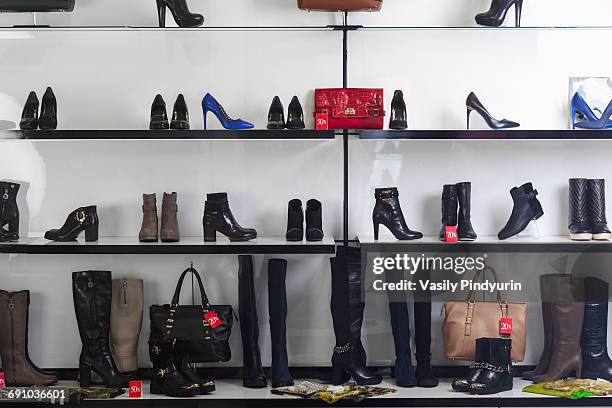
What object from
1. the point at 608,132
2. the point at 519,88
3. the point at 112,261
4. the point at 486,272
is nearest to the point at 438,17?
the point at 519,88

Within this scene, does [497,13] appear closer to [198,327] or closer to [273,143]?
[273,143]

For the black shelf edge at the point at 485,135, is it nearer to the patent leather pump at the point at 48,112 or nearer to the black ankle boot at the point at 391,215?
the black ankle boot at the point at 391,215

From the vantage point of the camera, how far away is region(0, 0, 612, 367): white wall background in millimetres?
4293

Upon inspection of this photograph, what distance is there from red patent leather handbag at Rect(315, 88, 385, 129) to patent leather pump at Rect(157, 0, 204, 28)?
2.61 ft

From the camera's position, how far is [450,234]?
13.6ft

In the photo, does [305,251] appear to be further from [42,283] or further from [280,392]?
[42,283]

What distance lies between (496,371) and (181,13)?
Answer: 2.42m

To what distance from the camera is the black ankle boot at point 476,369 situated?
4004 mm

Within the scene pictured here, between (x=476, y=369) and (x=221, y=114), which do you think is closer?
(x=476, y=369)

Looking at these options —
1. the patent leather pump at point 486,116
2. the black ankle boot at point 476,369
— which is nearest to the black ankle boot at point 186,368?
the black ankle boot at point 476,369

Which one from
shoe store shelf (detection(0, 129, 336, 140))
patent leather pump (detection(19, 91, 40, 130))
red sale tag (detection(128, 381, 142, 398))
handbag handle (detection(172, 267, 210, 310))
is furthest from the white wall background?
red sale tag (detection(128, 381, 142, 398))

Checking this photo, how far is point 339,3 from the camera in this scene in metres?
3.99

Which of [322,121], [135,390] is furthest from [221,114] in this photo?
[135,390]

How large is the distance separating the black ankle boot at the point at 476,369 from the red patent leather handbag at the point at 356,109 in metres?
1.23
